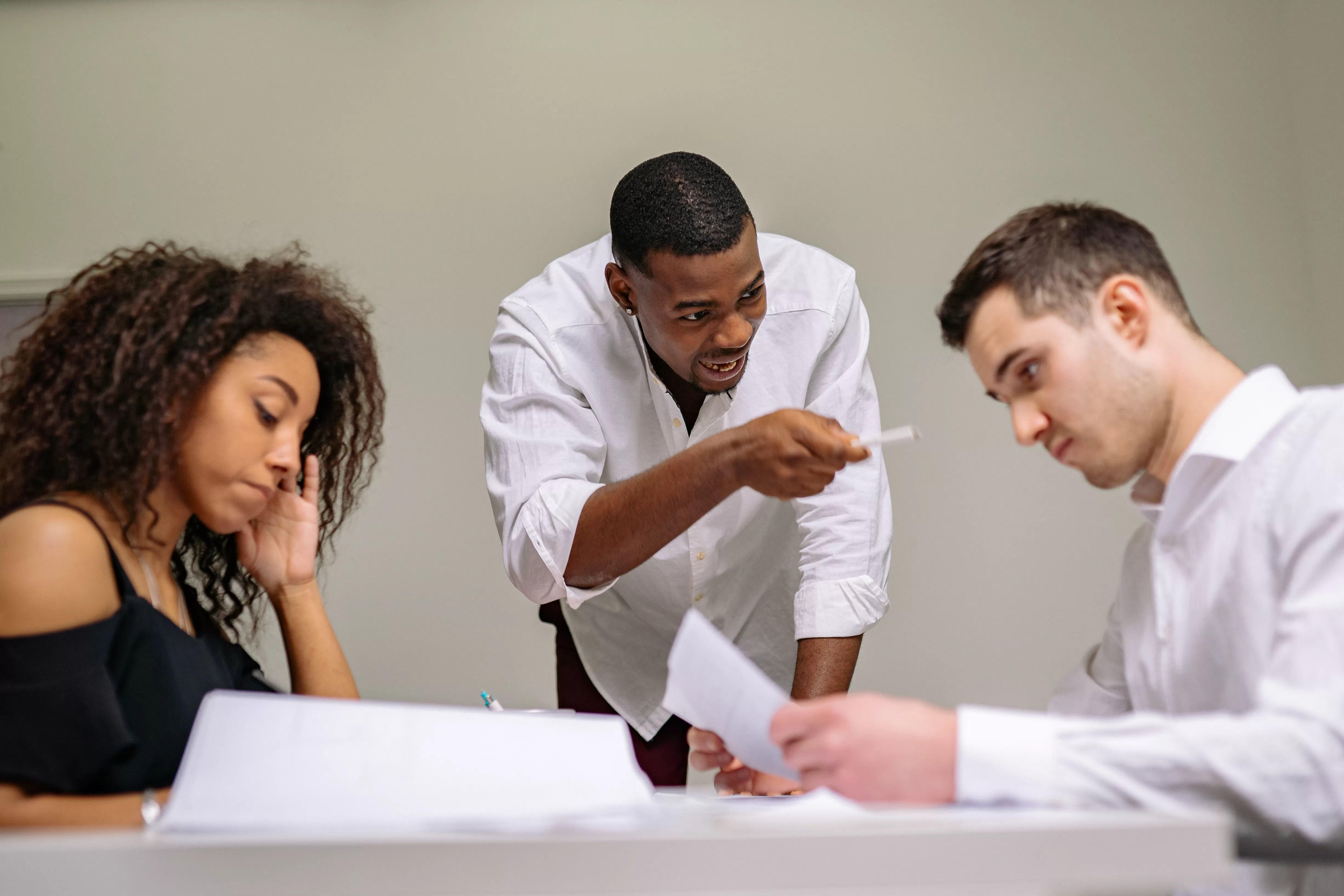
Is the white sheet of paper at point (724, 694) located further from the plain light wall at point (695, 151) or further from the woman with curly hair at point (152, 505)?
the plain light wall at point (695, 151)

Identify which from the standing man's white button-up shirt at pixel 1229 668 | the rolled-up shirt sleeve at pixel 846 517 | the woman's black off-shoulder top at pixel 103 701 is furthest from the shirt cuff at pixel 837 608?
the woman's black off-shoulder top at pixel 103 701

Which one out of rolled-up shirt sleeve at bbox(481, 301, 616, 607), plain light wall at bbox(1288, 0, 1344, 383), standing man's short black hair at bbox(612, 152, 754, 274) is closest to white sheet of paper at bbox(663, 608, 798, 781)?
rolled-up shirt sleeve at bbox(481, 301, 616, 607)

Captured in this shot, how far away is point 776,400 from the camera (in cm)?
204

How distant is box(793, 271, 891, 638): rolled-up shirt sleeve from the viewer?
6.02 ft

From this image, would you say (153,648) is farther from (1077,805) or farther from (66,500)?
(1077,805)

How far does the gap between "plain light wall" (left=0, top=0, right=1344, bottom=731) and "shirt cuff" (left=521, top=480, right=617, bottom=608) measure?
1.56m

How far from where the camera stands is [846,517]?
6.25 ft

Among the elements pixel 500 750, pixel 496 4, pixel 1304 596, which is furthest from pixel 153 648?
pixel 496 4

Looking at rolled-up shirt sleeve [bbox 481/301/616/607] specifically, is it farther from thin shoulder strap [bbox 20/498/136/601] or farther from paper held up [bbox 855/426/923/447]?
thin shoulder strap [bbox 20/498/136/601]

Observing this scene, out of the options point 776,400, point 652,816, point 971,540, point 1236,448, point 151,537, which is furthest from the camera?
point 971,540

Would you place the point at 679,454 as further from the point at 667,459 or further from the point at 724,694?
the point at 724,694

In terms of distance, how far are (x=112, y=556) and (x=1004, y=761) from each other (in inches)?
36.3

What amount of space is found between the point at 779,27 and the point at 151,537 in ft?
8.91

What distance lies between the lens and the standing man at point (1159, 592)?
900 millimetres
